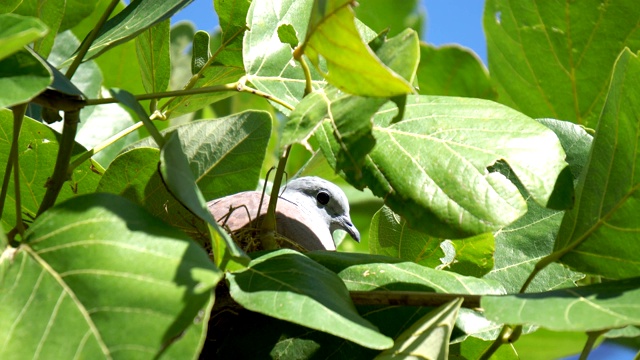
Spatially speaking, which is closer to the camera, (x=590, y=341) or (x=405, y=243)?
(x=590, y=341)

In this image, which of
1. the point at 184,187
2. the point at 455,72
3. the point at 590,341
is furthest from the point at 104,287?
the point at 455,72

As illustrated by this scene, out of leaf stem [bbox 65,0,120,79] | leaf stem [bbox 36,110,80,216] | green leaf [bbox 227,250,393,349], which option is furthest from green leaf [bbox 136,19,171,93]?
green leaf [bbox 227,250,393,349]

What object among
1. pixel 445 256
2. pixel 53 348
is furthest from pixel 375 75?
pixel 445 256

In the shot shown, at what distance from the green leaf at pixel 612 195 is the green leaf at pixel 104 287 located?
1.71 feet

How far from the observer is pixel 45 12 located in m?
1.37

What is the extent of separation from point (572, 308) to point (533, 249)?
428mm

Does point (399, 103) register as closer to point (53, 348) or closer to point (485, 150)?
point (485, 150)

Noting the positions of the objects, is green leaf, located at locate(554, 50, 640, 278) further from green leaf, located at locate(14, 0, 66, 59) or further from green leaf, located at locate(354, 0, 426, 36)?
green leaf, located at locate(354, 0, 426, 36)

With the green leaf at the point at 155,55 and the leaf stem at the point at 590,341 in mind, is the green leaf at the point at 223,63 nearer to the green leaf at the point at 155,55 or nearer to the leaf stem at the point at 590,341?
the green leaf at the point at 155,55

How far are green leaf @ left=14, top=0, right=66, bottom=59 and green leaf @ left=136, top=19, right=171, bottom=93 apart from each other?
0.15 meters

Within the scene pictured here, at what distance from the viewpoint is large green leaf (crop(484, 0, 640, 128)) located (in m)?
1.69

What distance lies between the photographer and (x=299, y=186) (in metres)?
2.39

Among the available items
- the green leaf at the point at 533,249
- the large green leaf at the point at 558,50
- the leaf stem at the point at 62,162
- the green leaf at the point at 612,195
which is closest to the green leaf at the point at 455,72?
the large green leaf at the point at 558,50

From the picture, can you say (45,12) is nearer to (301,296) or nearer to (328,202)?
(301,296)
